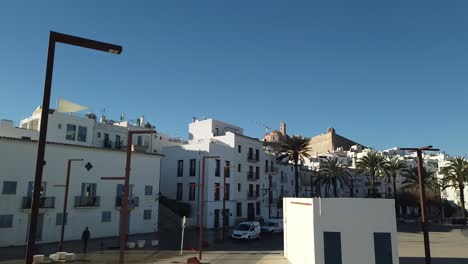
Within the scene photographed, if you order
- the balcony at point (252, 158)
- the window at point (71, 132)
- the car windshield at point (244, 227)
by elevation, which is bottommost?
the car windshield at point (244, 227)

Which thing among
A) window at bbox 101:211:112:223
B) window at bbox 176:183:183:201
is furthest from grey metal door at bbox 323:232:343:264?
window at bbox 176:183:183:201

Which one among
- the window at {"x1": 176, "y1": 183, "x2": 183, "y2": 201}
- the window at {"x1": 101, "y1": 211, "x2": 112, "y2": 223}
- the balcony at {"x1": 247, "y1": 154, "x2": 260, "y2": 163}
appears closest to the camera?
the window at {"x1": 101, "y1": 211, "x2": 112, "y2": 223}

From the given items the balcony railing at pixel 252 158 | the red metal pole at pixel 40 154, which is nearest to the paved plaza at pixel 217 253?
the red metal pole at pixel 40 154

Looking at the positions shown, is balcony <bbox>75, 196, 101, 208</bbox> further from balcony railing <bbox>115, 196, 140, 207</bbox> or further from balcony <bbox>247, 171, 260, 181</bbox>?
balcony <bbox>247, 171, 260, 181</bbox>

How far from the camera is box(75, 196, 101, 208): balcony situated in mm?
41625

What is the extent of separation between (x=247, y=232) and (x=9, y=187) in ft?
78.7

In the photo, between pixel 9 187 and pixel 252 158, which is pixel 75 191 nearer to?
pixel 9 187

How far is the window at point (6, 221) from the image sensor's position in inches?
1404

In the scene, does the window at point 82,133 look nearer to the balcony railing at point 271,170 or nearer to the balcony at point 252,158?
the balcony at point 252,158

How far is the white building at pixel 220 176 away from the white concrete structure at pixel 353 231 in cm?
3194

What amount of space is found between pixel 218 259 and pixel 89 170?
20.6 metres

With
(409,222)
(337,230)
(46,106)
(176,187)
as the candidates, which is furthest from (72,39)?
(409,222)

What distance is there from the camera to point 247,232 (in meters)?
43.4

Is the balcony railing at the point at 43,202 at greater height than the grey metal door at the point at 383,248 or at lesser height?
greater
